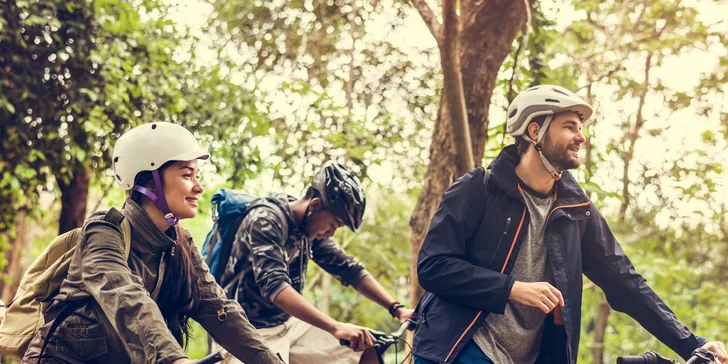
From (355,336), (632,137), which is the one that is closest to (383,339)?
(355,336)

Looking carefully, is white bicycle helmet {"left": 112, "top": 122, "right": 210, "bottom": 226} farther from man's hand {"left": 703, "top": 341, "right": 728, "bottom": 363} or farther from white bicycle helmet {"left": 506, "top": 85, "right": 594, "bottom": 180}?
man's hand {"left": 703, "top": 341, "right": 728, "bottom": 363}

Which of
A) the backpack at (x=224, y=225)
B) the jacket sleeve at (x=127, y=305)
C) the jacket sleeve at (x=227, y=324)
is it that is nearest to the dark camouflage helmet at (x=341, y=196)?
the backpack at (x=224, y=225)

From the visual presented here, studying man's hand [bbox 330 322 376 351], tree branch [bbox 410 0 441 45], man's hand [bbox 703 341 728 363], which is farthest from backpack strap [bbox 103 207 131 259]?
man's hand [bbox 703 341 728 363]

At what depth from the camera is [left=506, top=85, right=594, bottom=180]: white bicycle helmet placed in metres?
3.96

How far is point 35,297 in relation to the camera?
10.3 ft

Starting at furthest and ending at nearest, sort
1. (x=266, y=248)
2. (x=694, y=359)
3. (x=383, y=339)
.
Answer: (x=266, y=248), (x=383, y=339), (x=694, y=359)

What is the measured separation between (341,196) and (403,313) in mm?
857

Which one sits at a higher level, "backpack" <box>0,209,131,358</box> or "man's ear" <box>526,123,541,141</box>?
"man's ear" <box>526,123,541,141</box>

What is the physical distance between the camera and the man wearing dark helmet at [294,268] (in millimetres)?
4543

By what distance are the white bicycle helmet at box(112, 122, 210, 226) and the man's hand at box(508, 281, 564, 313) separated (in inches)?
60.7

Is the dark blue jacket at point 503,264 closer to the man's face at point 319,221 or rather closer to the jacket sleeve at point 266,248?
the jacket sleeve at point 266,248

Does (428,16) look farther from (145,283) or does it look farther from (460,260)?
(145,283)

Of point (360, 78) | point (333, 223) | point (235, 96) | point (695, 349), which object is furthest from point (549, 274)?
point (360, 78)

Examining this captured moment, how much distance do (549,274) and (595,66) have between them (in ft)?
30.9
